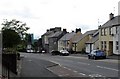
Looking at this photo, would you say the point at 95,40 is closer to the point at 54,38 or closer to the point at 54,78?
the point at 54,38

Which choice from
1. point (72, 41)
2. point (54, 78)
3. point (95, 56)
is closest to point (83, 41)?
point (72, 41)

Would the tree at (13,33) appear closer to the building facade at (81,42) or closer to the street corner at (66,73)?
the street corner at (66,73)

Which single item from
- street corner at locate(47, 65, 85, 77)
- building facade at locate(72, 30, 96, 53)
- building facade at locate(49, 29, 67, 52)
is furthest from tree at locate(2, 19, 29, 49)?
building facade at locate(49, 29, 67, 52)

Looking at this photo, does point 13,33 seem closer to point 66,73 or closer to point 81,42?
point 66,73

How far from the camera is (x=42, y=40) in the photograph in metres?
150

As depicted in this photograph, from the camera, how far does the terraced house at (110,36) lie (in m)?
60.9

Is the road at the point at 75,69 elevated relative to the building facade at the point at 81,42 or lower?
lower

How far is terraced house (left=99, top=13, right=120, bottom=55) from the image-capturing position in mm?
60938

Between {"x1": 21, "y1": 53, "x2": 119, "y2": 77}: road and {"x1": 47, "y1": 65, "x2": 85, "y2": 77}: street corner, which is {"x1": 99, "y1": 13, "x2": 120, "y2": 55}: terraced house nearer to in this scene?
{"x1": 21, "y1": 53, "x2": 119, "y2": 77}: road

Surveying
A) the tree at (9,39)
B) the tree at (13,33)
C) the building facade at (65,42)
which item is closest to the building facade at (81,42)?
the building facade at (65,42)

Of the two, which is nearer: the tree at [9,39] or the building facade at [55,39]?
the tree at [9,39]

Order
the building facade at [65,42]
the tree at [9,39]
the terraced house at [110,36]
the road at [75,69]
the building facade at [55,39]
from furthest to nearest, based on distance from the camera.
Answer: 1. the building facade at [55,39]
2. the building facade at [65,42]
3. the terraced house at [110,36]
4. the tree at [9,39]
5. the road at [75,69]

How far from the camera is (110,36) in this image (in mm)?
64375

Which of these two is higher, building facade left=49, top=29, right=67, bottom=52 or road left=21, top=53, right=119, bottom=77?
building facade left=49, top=29, right=67, bottom=52
